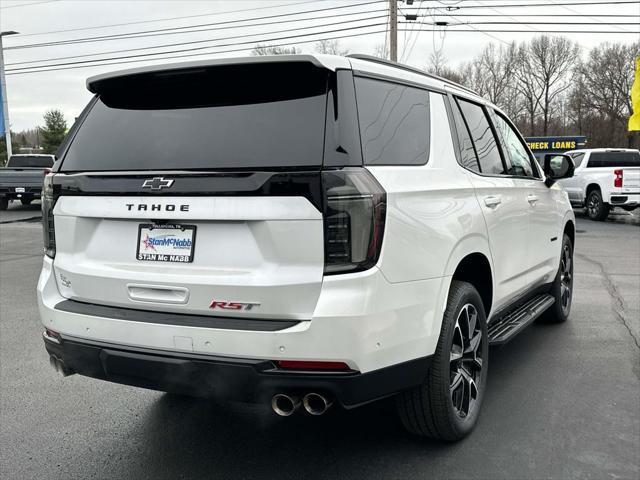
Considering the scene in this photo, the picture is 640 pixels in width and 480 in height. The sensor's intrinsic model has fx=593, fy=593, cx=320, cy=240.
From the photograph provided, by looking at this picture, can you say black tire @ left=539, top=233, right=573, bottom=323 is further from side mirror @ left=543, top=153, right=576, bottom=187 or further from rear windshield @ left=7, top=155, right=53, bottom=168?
rear windshield @ left=7, top=155, right=53, bottom=168

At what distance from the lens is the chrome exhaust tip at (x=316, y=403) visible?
2.52m

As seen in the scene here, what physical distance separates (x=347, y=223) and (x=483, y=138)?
1.89 m

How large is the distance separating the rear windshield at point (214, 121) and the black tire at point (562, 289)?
3652mm

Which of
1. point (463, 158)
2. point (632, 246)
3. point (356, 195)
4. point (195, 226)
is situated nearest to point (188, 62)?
point (195, 226)

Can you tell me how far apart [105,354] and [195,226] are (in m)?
0.74

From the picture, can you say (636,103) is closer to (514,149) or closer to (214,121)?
(514,149)

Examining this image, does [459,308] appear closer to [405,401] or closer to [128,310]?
[405,401]

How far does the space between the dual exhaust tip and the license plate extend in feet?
2.39

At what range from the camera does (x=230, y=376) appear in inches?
98.2

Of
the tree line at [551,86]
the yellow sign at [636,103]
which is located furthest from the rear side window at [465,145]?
the tree line at [551,86]

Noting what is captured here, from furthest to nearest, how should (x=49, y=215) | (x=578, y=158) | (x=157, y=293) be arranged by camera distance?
1. (x=578, y=158)
2. (x=49, y=215)
3. (x=157, y=293)

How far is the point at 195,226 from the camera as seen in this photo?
2605 millimetres

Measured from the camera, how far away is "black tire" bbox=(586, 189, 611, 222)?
16.2 m

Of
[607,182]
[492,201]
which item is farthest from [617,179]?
[492,201]
